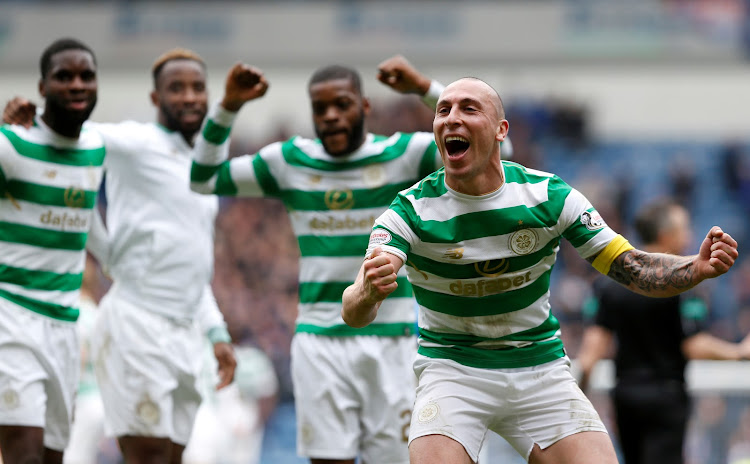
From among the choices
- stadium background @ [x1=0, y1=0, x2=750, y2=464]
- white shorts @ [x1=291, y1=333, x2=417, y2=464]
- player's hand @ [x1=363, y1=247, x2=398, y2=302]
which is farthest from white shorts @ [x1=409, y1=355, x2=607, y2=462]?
stadium background @ [x1=0, y1=0, x2=750, y2=464]

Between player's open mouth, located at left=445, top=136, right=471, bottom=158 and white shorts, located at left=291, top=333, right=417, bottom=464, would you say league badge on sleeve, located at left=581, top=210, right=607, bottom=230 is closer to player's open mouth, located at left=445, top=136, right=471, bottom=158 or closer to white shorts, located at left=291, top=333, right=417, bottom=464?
player's open mouth, located at left=445, top=136, right=471, bottom=158

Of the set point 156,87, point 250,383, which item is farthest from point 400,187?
point 250,383

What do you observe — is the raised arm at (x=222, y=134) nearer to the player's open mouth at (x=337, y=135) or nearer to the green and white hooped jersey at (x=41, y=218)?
the player's open mouth at (x=337, y=135)

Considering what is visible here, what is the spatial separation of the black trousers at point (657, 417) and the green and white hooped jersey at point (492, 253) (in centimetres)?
237

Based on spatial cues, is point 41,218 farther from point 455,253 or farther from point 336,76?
point 455,253

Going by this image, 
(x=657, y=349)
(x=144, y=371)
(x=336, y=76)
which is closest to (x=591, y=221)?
(x=336, y=76)

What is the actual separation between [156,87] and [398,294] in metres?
2.00

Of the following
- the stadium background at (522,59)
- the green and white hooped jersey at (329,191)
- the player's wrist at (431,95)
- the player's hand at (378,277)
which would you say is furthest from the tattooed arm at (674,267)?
the stadium background at (522,59)

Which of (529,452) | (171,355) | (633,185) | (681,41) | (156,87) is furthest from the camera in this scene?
(681,41)

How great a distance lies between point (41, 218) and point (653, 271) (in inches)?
123

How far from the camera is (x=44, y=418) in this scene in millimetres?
5555

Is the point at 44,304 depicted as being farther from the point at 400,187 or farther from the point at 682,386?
the point at 682,386

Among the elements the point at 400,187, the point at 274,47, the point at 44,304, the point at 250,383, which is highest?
the point at 274,47

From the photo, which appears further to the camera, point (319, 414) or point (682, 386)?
point (682, 386)
